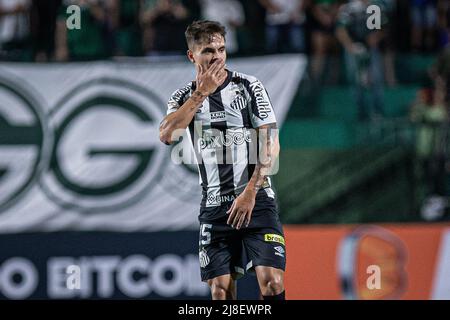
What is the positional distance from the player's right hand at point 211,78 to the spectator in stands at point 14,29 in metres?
4.52

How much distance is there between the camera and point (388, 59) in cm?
1039

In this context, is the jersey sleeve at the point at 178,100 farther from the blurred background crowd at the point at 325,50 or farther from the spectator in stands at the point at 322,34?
the spectator in stands at the point at 322,34

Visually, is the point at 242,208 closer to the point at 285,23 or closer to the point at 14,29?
the point at 285,23

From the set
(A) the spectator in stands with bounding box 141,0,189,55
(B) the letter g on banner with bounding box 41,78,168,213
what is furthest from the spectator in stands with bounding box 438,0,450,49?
(B) the letter g on banner with bounding box 41,78,168,213

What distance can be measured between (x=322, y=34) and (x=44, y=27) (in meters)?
3.23

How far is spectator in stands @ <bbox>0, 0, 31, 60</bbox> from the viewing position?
1057 centimetres

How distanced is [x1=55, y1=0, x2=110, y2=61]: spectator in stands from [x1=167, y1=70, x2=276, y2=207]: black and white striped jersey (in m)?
3.85

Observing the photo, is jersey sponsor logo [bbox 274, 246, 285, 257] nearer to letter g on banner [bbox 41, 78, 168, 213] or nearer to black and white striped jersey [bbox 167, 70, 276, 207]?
black and white striped jersey [bbox 167, 70, 276, 207]

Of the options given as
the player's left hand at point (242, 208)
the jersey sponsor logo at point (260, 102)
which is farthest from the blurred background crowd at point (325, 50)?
the player's left hand at point (242, 208)

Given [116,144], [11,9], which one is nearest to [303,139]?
[116,144]

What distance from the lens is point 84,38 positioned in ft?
34.9

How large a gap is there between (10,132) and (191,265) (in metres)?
2.52

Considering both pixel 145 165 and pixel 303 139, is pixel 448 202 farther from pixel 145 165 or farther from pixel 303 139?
pixel 145 165

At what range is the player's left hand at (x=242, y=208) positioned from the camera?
21.9 feet
